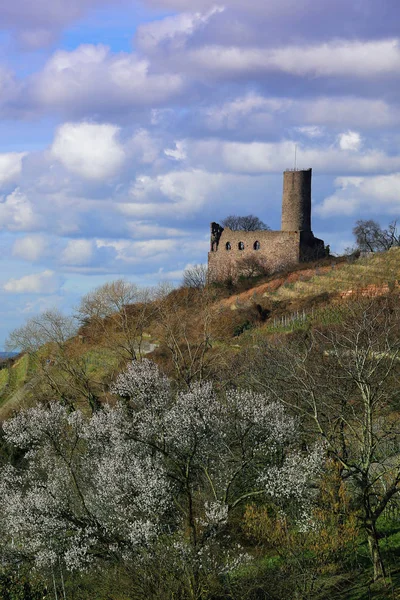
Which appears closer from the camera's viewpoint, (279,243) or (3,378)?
(3,378)

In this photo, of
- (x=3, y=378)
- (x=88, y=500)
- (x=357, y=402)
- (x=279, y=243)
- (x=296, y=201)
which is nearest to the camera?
(x=88, y=500)

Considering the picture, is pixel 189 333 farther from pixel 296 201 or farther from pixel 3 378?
pixel 296 201

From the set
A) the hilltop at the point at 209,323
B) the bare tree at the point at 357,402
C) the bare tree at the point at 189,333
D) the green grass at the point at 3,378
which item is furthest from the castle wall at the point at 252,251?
the bare tree at the point at 357,402

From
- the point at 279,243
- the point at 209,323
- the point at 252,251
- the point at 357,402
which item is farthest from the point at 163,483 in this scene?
the point at 252,251

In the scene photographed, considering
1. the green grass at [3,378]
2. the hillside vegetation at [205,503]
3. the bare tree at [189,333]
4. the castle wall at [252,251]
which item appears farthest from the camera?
the castle wall at [252,251]

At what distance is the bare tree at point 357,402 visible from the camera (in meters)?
19.1

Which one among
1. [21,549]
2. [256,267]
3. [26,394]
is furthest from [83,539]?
[256,267]

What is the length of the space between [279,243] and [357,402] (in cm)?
4877

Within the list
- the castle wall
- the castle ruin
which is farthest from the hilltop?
the castle ruin

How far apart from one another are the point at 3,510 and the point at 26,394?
28.9 meters

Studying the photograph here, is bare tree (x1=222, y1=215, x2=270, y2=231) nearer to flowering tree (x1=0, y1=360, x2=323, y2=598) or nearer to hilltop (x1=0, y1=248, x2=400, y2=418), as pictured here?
hilltop (x1=0, y1=248, x2=400, y2=418)

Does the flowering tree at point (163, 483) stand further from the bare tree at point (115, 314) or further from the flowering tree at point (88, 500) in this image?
the bare tree at point (115, 314)

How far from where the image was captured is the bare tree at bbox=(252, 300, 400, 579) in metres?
19.1

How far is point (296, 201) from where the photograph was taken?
8231cm
